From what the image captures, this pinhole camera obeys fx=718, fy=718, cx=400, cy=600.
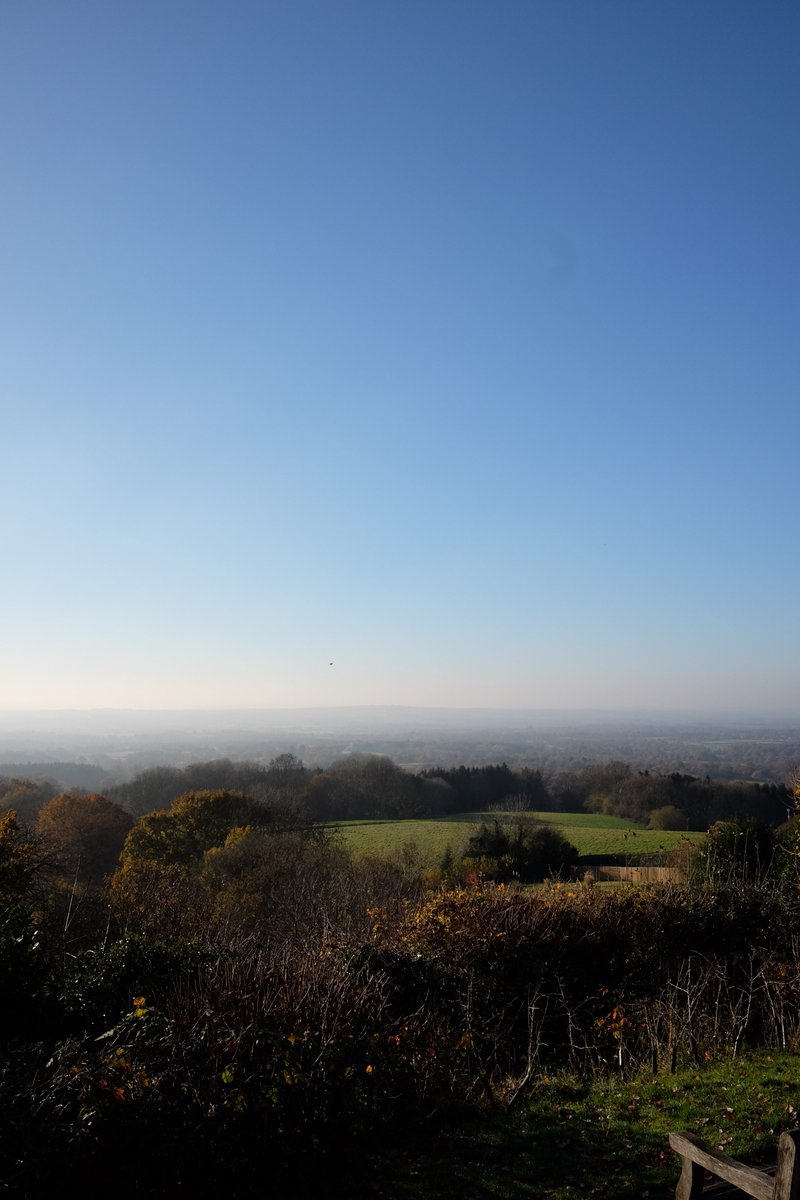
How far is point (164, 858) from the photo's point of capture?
3819 cm

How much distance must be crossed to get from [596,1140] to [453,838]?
36.1 m

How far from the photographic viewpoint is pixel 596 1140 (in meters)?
8.04

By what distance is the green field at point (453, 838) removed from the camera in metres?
38.6

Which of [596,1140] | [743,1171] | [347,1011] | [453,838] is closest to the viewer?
[743,1171]

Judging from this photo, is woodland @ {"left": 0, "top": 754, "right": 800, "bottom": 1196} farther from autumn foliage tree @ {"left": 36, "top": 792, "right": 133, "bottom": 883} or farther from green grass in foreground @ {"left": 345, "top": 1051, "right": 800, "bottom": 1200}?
autumn foliage tree @ {"left": 36, "top": 792, "right": 133, "bottom": 883}

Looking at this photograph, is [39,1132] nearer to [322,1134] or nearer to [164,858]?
[322,1134]

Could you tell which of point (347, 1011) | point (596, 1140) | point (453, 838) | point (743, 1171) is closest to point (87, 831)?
point (453, 838)

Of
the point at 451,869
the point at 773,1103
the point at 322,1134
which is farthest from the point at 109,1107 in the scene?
the point at 451,869

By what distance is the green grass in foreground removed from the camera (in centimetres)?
698

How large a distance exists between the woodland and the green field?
8.70 meters

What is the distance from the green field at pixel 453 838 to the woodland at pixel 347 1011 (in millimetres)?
8703

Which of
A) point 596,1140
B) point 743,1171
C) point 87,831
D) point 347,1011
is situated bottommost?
point 87,831

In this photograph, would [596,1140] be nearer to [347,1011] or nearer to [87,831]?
[347,1011]

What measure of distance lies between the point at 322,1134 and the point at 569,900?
11.1 metres
